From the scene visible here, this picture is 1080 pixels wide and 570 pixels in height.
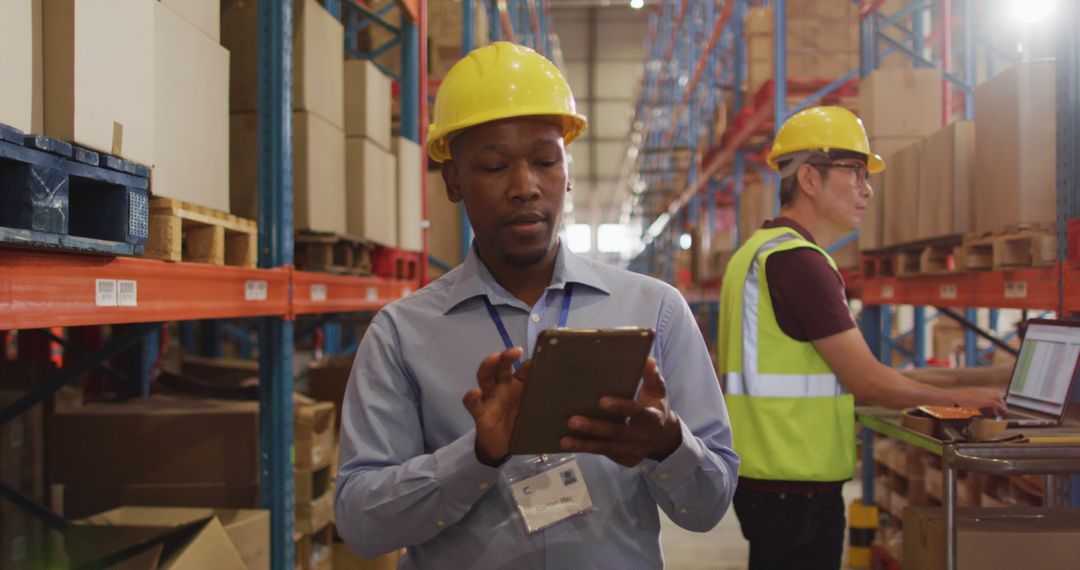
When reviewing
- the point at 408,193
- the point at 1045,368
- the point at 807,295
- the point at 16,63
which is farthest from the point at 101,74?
the point at 408,193

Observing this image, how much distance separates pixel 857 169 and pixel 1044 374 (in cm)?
101

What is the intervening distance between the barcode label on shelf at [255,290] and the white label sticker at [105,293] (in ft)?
2.88

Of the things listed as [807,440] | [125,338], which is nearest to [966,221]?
[807,440]

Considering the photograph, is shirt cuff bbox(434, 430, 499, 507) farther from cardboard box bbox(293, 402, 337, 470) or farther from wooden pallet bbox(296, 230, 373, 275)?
cardboard box bbox(293, 402, 337, 470)

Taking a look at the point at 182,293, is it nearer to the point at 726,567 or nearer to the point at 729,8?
the point at 726,567

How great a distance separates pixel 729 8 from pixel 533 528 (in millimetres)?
9178

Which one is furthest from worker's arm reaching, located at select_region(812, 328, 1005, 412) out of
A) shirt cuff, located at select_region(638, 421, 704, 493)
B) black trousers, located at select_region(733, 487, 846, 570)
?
shirt cuff, located at select_region(638, 421, 704, 493)

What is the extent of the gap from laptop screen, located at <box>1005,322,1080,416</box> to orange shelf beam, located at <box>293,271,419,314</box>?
9.44 ft

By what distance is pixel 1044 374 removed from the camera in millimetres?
3064

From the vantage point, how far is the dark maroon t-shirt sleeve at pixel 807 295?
282 centimetres

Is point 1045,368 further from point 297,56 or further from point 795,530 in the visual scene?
point 297,56

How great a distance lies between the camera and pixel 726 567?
18.9ft

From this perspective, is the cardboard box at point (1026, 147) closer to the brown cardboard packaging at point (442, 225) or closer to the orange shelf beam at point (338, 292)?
the orange shelf beam at point (338, 292)

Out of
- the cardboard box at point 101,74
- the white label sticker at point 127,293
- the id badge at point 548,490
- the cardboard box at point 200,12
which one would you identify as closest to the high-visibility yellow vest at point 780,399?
the id badge at point 548,490
